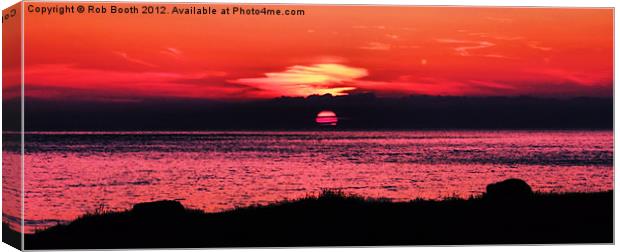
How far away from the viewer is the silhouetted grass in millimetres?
17672

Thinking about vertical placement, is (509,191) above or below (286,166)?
below

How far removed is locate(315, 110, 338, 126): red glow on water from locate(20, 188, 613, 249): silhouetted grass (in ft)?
Result: 3.77

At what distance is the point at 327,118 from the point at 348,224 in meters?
1.73

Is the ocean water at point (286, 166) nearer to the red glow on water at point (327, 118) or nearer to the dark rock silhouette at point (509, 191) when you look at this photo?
the dark rock silhouette at point (509, 191)

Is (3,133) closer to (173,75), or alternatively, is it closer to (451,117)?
(173,75)

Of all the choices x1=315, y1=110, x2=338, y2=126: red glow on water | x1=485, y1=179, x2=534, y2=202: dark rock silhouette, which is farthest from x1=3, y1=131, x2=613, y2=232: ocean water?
x1=315, y1=110, x2=338, y2=126: red glow on water

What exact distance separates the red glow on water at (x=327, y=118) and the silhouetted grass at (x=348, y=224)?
1148 millimetres

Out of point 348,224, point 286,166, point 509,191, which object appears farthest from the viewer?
point 509,191

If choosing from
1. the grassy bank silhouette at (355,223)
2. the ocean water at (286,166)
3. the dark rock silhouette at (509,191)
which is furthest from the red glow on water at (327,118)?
the dark rock silhouette at (509,191)

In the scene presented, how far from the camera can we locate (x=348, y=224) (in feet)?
59.3

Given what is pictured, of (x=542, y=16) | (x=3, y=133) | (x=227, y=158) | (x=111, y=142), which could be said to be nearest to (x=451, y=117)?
(x=542, y=16)

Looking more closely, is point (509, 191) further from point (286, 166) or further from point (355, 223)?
point (286, 166)

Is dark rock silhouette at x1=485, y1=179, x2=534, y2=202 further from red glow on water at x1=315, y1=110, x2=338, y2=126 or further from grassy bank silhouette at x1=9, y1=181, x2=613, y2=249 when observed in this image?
red glow on water at x1=315, y1=110, x2=338, y2=126

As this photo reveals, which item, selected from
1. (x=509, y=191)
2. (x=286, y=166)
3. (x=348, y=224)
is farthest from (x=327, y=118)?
(x=509, y=191)
